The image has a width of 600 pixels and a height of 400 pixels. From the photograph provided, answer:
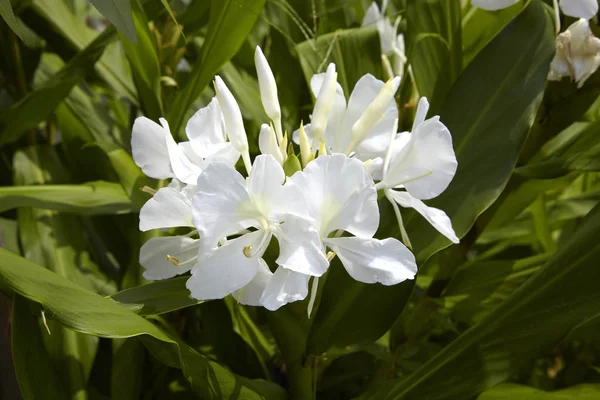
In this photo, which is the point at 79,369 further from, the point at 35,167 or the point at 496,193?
the point at 496,193

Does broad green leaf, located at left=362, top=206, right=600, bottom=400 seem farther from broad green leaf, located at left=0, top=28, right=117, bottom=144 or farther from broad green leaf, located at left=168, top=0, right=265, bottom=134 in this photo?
broad green leaf, located at left=0, top=28, right=117, bottom=144

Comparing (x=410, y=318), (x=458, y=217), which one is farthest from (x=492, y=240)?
(x=458, y=217)

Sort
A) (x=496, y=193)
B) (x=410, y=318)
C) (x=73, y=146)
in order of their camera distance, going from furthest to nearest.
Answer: (x=73, y=146), (x=410, y=318), (x=496, y=193)

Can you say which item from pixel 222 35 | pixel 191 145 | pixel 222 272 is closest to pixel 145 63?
pixel 222 35

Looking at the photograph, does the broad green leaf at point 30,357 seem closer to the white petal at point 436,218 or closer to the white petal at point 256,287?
the white petal at point 256,287

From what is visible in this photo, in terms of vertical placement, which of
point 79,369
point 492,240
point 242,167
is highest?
point 242,167

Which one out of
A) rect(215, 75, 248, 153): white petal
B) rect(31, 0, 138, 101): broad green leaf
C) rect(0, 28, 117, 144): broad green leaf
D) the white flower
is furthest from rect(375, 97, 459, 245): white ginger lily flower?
rect(31, 0, 138, 101): broad green leaf
